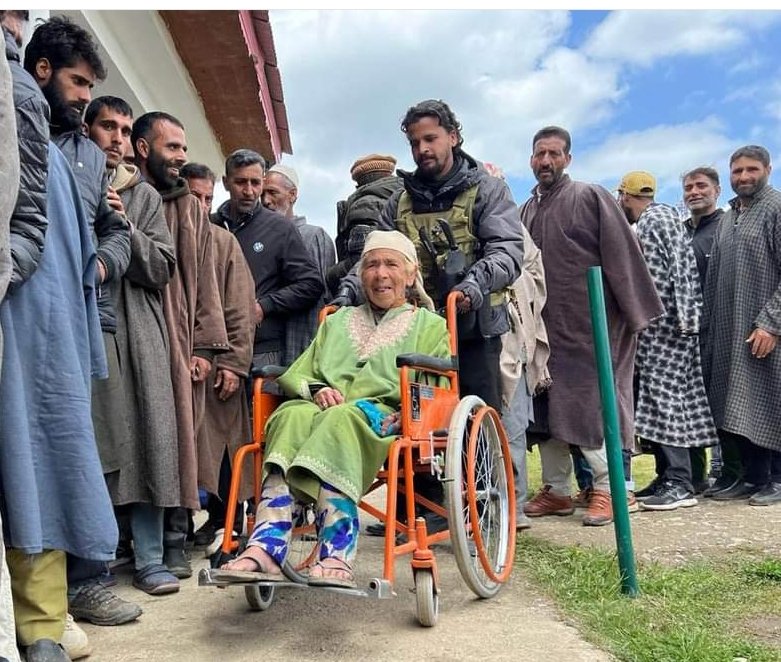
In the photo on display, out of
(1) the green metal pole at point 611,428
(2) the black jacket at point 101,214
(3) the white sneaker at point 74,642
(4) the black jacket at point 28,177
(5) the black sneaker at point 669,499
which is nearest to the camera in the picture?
(4) the black jacket at point 28,177

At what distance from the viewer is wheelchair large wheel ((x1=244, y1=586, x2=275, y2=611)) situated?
2.84 meters

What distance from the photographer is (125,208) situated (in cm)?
325

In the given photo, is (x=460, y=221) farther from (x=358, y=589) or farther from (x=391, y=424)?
(x=358, y=589)

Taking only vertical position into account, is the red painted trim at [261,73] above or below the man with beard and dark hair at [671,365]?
above

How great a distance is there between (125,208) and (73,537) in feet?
4.72

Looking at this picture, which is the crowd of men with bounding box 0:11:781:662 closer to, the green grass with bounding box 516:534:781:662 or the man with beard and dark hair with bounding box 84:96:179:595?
the man with beard and dark hair with bounding box 84:96:179:595

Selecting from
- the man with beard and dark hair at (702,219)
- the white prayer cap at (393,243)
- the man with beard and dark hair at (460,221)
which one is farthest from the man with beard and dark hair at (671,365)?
the white prayer cap at (393,243)

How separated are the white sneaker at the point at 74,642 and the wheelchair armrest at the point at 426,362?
1.22 metres

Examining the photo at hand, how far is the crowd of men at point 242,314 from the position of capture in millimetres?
2242

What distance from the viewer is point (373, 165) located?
188 inches

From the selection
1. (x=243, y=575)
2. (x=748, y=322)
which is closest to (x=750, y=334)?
(x=748, y=322)

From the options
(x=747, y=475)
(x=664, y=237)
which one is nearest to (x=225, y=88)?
(x=664, y=237)

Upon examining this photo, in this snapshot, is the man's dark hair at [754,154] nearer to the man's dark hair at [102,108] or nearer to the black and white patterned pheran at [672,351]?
the black and white patterned pheran at [672,351]

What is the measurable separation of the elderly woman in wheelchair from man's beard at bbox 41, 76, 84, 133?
1.12m
